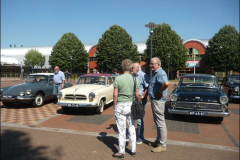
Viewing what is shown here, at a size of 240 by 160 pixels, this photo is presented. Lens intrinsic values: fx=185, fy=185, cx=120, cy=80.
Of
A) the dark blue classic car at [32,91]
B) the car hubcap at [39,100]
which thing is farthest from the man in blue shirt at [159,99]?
the car hubcap at [39,100]

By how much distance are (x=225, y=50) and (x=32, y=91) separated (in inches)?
1244

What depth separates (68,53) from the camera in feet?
120

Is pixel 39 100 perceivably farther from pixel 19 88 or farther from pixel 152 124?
pixel 152 124

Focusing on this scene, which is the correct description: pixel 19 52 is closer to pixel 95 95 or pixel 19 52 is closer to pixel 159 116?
pixel 95 95

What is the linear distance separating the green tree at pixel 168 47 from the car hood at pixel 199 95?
25.5m

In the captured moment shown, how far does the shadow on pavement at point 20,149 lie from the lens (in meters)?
3.47

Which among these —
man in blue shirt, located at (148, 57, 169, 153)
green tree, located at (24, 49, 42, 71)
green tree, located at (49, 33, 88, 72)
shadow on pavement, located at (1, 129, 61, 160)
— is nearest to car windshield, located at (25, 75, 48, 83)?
shadow on pavement, located at (1, 129, 61, 160)

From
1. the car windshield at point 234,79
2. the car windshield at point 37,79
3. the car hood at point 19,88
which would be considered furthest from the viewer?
the car windshield at point 234,79

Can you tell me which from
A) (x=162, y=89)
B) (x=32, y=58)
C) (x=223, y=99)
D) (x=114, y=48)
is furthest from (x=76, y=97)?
(x=32, y=58)

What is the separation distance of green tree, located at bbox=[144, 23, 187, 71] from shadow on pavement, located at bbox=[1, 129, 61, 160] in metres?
29.0

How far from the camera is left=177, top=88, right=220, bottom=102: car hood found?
5784mm

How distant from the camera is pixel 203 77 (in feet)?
24.4

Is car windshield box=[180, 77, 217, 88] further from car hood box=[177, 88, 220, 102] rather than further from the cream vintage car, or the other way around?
the cream vintage car

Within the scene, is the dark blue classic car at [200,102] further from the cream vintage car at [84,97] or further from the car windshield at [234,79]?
the car windshield at [234,79]
